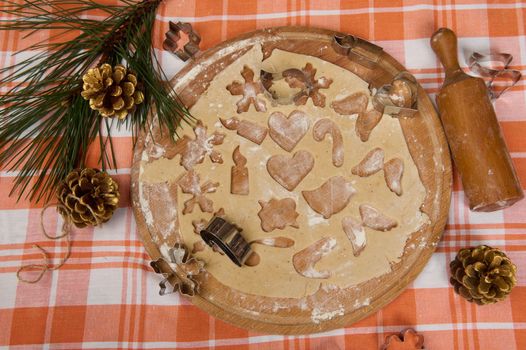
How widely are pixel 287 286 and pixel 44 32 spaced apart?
2.34ft

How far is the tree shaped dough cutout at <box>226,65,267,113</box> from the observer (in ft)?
2.96

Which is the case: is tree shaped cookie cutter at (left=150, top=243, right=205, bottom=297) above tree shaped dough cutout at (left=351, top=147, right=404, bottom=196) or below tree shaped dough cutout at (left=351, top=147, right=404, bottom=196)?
below

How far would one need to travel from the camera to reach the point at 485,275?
782 millimetres

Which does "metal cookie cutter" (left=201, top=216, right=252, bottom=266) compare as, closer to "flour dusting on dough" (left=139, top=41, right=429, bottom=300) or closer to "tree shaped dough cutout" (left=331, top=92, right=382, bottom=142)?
"flour dusting on dough" (left=139, top=41, right=429, bottom=300)

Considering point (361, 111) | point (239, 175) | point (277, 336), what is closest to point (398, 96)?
point (361, 111)

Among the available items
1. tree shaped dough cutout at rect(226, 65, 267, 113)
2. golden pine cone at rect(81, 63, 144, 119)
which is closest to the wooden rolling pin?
tree shaped dough cutout at rect(226, 65, 267, 113)

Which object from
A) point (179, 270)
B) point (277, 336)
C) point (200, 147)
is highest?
point (200, 147)

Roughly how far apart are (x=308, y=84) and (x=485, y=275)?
45cm

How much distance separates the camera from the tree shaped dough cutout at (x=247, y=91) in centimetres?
90

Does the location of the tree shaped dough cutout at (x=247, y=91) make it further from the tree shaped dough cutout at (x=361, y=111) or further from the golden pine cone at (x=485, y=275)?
the golden pine cone at (x=485, y=275)

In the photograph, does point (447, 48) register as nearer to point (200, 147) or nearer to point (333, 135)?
point (333, 135)

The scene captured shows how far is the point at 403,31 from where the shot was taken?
0.93m

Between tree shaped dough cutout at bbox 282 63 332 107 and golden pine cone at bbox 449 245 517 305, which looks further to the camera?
tree shaped dough cutout at bbox 282 63 332 107

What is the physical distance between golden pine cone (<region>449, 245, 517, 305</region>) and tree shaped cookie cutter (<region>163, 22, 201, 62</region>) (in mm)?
630
